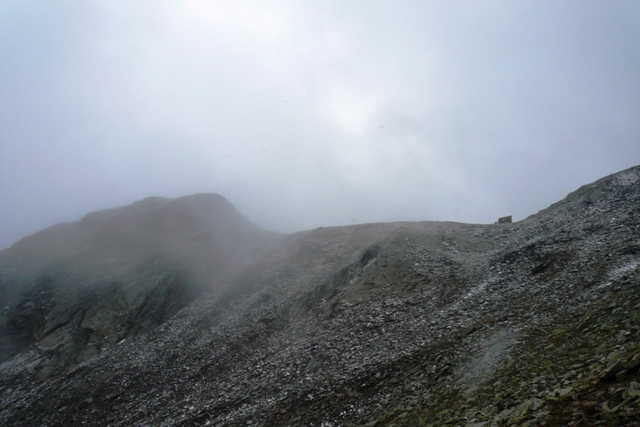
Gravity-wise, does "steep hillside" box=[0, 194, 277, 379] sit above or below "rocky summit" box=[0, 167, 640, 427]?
above

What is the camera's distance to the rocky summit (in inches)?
572

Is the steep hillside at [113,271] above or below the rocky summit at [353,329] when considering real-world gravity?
above

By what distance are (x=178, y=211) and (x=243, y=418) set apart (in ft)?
217

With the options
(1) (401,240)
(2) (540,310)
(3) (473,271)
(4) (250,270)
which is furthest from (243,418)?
(4) (250,270)

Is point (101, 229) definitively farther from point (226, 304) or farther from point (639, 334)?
point (639, 334)

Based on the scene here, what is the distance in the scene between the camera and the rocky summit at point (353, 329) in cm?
1452

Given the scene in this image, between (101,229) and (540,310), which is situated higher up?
(101,229)

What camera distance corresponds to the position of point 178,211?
78.9m

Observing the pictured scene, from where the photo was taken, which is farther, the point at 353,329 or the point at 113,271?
the point at 113,271

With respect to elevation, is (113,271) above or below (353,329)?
above

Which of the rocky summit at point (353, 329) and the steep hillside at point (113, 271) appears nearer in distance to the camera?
the rocky summit at point (353, 329)

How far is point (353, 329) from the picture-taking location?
91.5ft

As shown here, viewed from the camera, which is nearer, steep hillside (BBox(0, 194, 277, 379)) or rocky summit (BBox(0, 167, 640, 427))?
rocky summit (BBox(0, 167, 640, 427))

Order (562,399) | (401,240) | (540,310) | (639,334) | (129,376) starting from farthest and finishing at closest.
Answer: (401,240)
(129,376)
(540,310)
(639,334)
(562,399)
